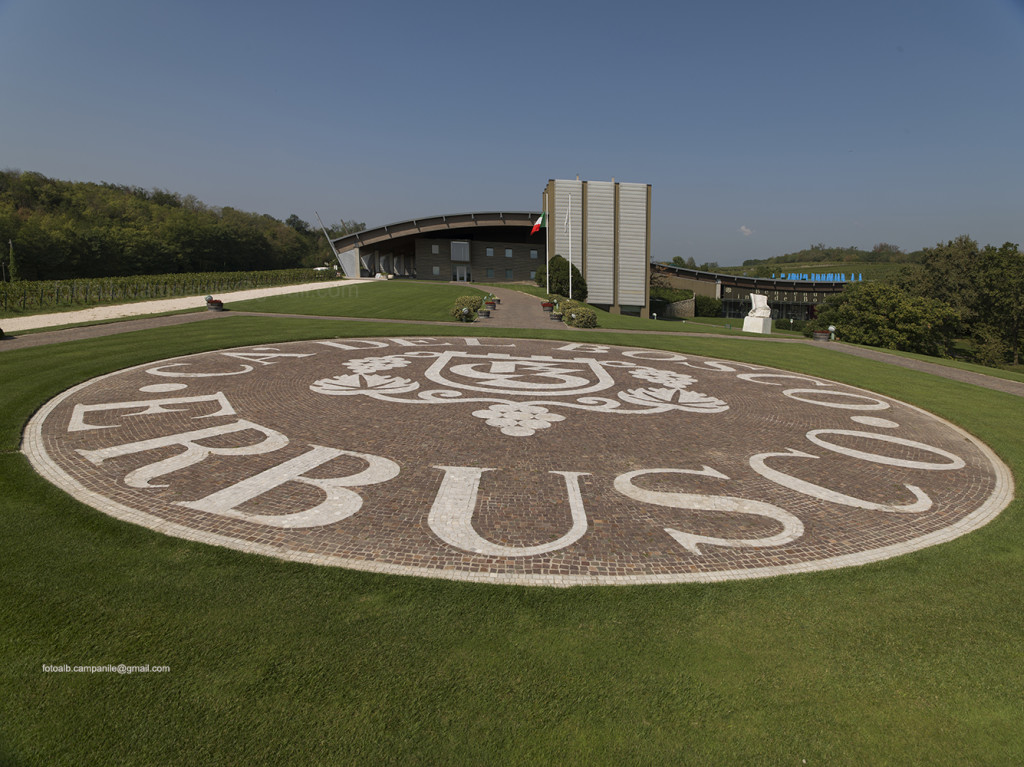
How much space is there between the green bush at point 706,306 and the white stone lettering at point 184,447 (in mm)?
79225

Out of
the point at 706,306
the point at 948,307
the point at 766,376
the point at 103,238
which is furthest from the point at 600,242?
the point at 103,238

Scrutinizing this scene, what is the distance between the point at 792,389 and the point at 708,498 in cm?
1231

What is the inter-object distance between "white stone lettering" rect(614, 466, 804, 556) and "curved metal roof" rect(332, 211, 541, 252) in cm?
7149

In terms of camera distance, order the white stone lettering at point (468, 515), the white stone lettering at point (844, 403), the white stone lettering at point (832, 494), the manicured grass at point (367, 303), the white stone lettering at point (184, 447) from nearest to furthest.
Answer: the white stone lettering at point (468, 515), the white stone lettering at point (832, 494), the white stone lettering at point (184, 447), the white stone lettering at point (844, 403), the manicured grass at point (367, 303)

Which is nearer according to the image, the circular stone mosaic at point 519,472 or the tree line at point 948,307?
the circular stone mosaic at point 519,472

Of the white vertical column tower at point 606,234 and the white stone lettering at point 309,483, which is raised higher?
the white vertical column tower at point 606,234

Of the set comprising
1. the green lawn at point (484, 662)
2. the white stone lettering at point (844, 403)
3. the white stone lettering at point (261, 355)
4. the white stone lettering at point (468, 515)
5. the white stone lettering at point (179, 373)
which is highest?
the white stone lettering at point (261, 355)

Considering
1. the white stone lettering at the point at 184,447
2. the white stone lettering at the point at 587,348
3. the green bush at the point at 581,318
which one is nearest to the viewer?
the white stone lettering at the point at 184,447

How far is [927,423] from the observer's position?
15531 mm

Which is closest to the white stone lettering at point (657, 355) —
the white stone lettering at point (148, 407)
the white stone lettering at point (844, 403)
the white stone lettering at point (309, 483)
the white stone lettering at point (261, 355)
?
the white stone lettering at point (844, 403)

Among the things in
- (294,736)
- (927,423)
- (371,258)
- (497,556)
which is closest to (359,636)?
(294,736)

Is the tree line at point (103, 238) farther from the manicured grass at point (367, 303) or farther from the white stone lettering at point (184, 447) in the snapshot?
the white stone lettering at point (184, 447)

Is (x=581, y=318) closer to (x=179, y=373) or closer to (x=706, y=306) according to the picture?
(x=179, y=373)

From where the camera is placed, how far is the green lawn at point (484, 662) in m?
4.35
